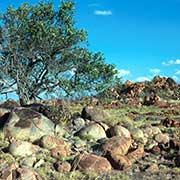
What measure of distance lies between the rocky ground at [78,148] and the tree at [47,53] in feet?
16.4

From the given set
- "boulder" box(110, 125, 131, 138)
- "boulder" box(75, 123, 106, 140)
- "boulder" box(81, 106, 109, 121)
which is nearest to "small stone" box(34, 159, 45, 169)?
"boulder" box(75, 123, 106, 140)

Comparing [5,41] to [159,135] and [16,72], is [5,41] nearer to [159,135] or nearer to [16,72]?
[16,72]

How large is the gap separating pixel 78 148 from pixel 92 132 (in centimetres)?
130

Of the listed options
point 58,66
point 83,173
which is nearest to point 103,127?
point 83,173

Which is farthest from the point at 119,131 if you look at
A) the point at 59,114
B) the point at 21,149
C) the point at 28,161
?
the point at 28,161

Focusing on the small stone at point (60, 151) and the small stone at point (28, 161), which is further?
the small stone at point (60, 151)

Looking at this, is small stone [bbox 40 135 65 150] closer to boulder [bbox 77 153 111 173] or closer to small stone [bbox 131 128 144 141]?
boulder [bbox 77 153 111 173]

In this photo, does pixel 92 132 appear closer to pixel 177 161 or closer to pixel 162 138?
pixel 162 138

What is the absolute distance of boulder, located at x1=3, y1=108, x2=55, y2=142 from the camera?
47.6 feet

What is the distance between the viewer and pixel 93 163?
40.8 feet

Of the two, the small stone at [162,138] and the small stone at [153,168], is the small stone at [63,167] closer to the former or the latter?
the small stone at [153,168]

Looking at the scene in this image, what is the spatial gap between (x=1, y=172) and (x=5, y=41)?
11959 mm

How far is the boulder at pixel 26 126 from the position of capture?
1451 centimetres

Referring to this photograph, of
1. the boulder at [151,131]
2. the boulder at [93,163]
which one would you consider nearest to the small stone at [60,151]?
the boulder at [93,163]
